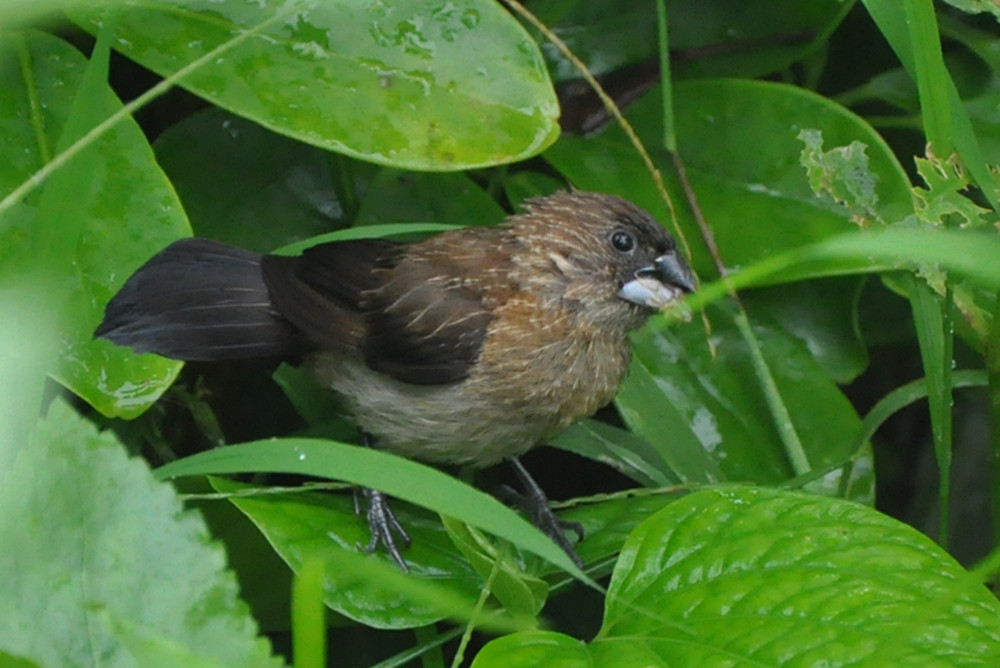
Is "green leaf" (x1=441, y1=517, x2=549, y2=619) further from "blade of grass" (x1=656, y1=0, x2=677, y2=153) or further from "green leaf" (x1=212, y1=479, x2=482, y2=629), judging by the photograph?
"blade of grass" (x1=656, y1=0, x2=677, y2=153)

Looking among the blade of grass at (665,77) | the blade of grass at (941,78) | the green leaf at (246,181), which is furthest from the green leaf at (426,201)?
the blade of grass at (941,78)

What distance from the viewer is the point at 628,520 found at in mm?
2377

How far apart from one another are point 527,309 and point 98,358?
0.93m

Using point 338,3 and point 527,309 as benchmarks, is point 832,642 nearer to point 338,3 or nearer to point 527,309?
point 527,309

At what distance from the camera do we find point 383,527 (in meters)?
2.30

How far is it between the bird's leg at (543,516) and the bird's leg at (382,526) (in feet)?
1.09

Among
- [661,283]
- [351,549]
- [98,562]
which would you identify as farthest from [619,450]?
[98,562]

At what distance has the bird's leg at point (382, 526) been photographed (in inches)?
87.9

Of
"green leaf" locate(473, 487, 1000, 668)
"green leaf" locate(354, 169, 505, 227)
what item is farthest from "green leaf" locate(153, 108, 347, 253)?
"green leaf" locate(473, 487, 1000, 668)

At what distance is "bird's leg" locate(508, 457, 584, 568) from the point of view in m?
2.48

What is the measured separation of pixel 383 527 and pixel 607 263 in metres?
0.81

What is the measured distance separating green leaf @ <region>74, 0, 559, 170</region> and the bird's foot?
2.29 feet

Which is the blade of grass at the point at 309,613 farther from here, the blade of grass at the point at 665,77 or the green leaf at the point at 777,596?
the blade of grass at the point at 665,77

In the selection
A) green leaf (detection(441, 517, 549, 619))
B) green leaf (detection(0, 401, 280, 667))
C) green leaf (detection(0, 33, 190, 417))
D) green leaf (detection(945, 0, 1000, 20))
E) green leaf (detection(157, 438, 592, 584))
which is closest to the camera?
green leaf (detection(0, 401, 280, 667))
